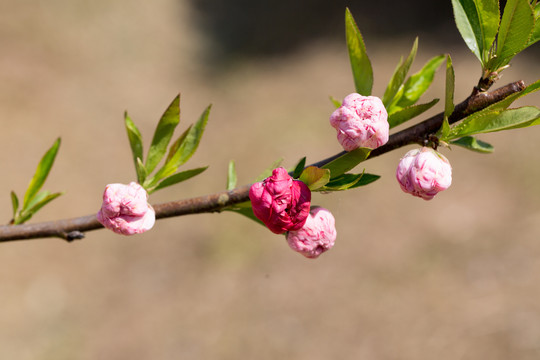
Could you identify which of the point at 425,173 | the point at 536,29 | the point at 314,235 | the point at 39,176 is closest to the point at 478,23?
the point at 536,29

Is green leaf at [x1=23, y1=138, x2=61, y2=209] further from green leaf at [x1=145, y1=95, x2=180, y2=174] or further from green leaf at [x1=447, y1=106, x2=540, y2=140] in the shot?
green leaf at [x1=447, y1=106, x2=540, y2=140]

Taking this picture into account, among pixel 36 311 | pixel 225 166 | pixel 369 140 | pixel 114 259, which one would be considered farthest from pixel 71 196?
pixel 369 140

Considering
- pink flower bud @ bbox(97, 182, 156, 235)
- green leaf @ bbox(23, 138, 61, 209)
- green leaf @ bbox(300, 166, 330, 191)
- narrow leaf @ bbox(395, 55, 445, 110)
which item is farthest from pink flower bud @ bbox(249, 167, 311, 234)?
green leaf @ bbox(23, 138, 61, 209)

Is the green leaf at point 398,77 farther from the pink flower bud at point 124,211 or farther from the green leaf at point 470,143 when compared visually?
the pink flower bud at point 124,211

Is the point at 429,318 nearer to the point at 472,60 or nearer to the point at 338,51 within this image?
the point at 472,60

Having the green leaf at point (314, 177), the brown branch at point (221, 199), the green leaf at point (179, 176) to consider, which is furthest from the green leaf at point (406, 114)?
the green leaf at point (179, 176)

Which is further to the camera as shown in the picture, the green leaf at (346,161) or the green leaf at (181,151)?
the green leaf at (181,151)

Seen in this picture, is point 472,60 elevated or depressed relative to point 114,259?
elevated

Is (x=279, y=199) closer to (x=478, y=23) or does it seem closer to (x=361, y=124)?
(x=361, y=124)
